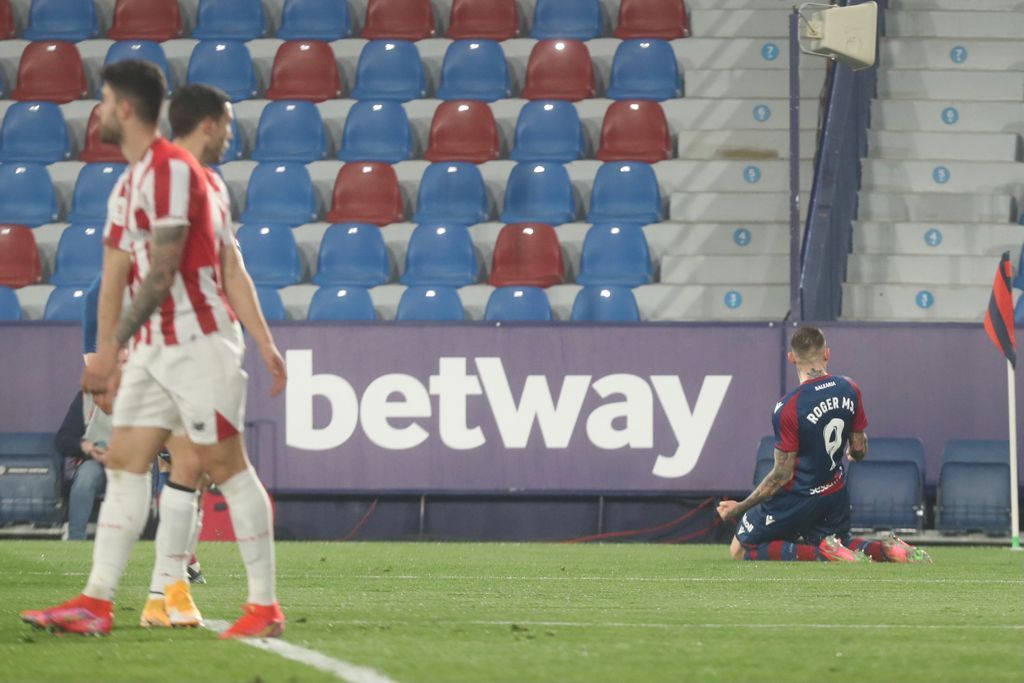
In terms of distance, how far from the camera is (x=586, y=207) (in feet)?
54.4

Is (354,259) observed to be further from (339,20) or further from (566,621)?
(566,621)

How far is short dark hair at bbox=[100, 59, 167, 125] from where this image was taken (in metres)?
6.25

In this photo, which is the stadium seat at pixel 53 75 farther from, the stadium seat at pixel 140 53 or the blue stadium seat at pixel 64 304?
the blue stadium seat at pixel 64 304

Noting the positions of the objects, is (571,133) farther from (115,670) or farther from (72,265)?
(115,670)

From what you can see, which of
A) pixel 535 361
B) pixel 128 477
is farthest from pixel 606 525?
pixel 128 477

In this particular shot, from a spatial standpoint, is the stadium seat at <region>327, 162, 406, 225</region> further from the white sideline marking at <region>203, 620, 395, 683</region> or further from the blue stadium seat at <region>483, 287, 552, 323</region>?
the white sideline marking at <region>203, 620, 395, 683</region>

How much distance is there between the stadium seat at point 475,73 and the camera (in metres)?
17.4

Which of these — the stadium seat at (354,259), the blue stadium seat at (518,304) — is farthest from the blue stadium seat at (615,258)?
the stadium seat at (354,259)

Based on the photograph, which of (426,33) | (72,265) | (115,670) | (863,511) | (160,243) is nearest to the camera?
(115,670)

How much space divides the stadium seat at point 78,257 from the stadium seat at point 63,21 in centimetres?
285

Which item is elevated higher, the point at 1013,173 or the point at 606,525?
the point at 1013,173

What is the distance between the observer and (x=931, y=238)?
1620cm

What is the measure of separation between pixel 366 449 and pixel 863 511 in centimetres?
357

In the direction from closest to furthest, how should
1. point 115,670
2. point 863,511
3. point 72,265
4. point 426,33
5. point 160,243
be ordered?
point 115,670 < point 160,243 < point 863,511 < point 72,265 < point 426,33
